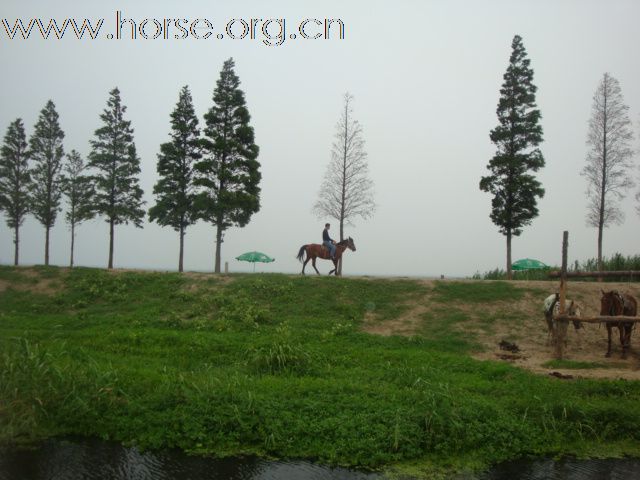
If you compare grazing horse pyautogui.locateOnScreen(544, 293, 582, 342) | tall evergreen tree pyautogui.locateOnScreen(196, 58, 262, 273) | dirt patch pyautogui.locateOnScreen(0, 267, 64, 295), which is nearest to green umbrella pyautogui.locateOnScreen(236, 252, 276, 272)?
tall evergreen tree pyautogui.locateOnScreen(196, 58, 262, 273)

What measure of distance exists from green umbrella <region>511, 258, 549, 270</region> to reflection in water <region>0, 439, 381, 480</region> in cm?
2036

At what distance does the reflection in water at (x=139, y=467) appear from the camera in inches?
224

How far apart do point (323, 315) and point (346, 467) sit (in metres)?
9.66

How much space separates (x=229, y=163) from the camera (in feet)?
90.1

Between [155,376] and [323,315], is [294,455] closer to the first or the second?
[155,376]

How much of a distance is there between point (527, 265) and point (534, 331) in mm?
10111

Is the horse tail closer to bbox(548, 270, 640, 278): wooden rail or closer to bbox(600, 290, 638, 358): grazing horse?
bbox(548, 270, 640, 278): wooden rail

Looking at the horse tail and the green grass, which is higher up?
the horse tail

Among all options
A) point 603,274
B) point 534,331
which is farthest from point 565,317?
point 534,331

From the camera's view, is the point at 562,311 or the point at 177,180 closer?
the point at 562,311

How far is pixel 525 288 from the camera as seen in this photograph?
17.2 metres

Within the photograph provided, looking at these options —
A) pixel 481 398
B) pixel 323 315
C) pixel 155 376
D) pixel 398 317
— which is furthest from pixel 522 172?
pixel 155 376

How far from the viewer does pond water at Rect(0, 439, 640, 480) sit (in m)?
5.73

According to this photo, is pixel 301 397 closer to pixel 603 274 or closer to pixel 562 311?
pixel 562 311
